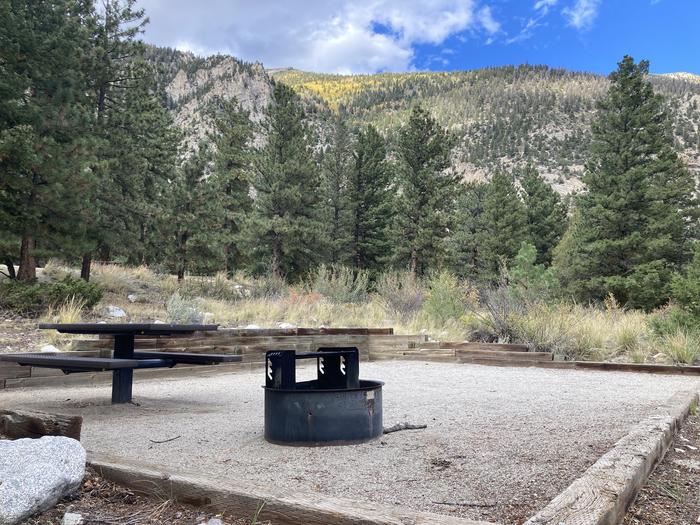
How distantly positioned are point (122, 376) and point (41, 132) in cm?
913

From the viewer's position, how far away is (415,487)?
260 centimetres

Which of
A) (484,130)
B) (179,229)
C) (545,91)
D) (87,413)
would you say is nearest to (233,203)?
(179,229)

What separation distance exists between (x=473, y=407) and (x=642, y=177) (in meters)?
25.5

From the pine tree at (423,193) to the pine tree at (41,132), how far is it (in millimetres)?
19954

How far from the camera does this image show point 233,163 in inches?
1339

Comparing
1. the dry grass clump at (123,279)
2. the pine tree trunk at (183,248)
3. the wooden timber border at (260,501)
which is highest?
the pine tree trunk at (183,248)

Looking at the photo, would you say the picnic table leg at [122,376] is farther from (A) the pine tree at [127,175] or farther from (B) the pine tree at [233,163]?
(B) the pine tree at [233,163]

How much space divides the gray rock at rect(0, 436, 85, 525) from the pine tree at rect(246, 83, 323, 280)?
25.2 metres

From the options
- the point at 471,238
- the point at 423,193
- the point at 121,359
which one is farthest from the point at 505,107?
the point at 121,359

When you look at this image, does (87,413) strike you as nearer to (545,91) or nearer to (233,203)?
(233,203)

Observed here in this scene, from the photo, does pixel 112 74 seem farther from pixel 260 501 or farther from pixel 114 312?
pixel 260 501

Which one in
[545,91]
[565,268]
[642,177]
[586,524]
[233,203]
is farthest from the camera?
[545,91]

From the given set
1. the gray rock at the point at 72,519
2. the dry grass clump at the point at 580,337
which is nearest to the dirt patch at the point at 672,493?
the gray rock at the point at 72,519

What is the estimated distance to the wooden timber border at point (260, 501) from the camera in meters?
1.99
